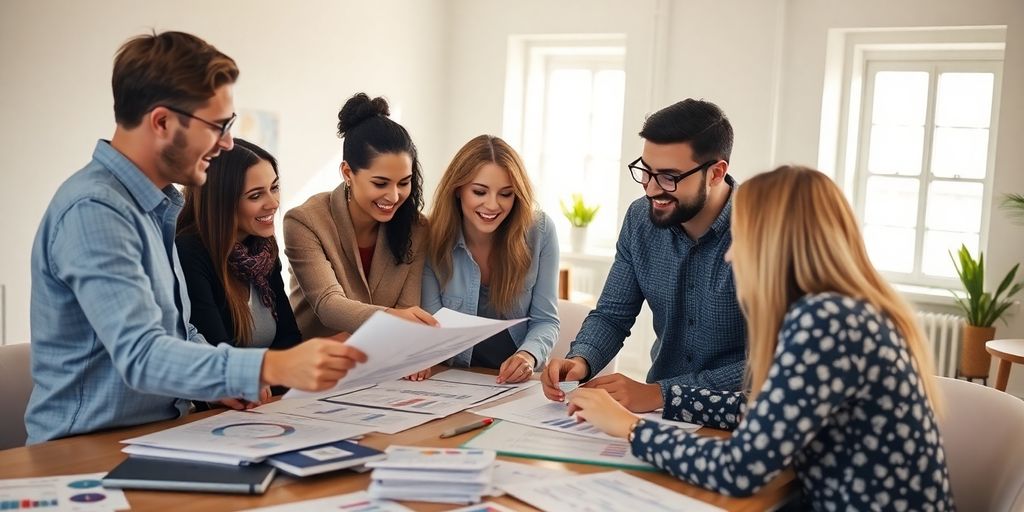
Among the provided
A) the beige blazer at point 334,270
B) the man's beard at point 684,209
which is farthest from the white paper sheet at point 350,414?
the man's beard at point 684,209

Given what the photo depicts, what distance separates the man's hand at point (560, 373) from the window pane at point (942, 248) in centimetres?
424

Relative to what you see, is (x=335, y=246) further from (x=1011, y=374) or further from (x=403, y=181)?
(x=1011, y=374)

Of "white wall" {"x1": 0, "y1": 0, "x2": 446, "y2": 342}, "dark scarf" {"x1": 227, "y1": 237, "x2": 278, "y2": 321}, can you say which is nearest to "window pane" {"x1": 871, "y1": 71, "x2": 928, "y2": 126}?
"white wall" {"x1": 0, "y1": 0, "x2": 446, "y2": 342}

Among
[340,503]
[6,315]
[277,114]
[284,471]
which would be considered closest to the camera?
[340,503]

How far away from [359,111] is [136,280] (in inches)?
50.1

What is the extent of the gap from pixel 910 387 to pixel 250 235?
1.71m

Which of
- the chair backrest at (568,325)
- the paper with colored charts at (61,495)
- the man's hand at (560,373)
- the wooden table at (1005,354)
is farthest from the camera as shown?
the wooden table at (1005,354)

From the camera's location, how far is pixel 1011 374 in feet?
17.0

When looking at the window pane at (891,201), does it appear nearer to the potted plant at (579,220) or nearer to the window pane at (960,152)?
the window pane at (960,152)

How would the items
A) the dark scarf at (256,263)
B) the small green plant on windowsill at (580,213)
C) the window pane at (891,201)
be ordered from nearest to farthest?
the dark scarf at (256,263) < the window pane at (891,201) < the small green plant on windowsill at (580,213)

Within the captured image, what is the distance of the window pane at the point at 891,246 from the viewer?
5898mm

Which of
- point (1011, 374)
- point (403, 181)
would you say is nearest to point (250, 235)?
point (403, 181)

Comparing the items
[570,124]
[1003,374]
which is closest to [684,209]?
[1003,374]

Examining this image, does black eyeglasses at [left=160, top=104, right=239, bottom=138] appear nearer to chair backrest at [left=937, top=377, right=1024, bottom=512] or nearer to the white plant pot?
chair backrest at [left=937, top=377, right=1024, bottom=512]
